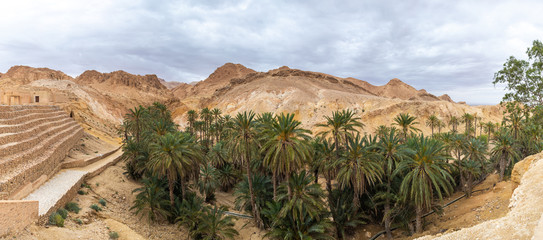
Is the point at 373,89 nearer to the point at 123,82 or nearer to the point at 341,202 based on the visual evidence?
the point at 123,82

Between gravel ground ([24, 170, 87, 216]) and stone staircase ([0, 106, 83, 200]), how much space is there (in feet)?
2.29

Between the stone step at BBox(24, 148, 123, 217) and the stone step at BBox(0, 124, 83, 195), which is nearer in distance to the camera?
the stone step at BBox(0, 124, 83, 195)

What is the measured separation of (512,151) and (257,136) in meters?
25.2

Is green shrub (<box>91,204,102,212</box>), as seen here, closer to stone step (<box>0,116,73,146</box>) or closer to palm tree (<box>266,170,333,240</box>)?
stone step (<box>0,116,73,146</box>)

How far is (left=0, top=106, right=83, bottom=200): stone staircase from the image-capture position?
15039mm

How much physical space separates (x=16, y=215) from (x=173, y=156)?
10541mm

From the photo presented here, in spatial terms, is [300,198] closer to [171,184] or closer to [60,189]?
[171,184]

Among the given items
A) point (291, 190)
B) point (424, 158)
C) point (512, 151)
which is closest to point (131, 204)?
point (291, 190)

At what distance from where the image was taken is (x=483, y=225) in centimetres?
748

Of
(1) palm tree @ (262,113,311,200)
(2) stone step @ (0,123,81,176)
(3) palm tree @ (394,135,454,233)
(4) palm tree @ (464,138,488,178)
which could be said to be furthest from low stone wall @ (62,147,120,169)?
(4) palm tree @ (464,138,488,178)

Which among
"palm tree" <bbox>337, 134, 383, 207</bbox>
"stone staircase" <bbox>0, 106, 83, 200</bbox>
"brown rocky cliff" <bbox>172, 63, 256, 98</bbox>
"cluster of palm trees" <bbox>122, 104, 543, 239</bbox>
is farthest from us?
"brown rocky cliff" <bbox>172, 63, 256, 98</bbox>

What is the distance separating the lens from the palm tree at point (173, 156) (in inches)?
832

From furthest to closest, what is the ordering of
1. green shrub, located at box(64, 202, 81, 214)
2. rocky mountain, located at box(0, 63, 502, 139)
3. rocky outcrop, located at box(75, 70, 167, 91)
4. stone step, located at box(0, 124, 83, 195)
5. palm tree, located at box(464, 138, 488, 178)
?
1. rocky outcrop, located at box(75, 70, 167, 91)
2. rocky mountain, located at box(0, 63, 502, 139)
3. palm tree, located at box(464, 138, 488, 178)
4. green shrub, located at box(64, 202, 81, 214)
5. stone step, located at box(0, 124, 83, 195)

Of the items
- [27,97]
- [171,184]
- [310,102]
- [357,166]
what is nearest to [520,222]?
[357,166]
